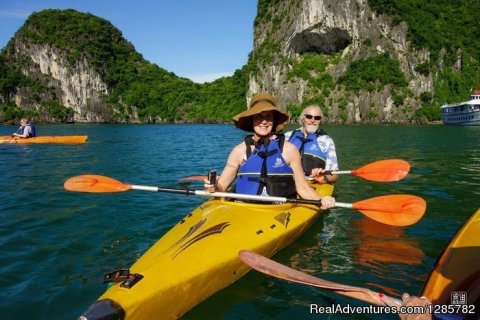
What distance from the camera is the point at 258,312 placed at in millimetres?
3646

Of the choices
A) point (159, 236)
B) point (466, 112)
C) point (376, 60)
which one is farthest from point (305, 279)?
point (376, 60)

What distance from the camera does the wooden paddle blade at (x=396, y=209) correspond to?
4.66 m

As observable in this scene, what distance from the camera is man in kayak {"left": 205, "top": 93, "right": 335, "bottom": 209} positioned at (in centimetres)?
480

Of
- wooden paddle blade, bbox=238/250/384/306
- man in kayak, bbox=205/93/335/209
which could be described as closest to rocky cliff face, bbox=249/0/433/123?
man in kayak, bbox=205/93/335/209

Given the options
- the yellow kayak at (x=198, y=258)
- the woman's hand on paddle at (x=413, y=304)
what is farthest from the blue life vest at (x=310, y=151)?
the woman's hand on paddle at (x=413, y=304)

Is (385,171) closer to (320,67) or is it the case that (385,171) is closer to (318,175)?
(318,175)

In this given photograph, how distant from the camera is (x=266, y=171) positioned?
493cm

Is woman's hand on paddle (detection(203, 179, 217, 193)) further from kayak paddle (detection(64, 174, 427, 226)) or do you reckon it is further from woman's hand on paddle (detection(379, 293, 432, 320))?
woman's hand on paddle (detection(379, 293, 432, 320))

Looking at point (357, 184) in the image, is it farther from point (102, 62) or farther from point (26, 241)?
point (102, 62)

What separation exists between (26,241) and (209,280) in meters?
3.27

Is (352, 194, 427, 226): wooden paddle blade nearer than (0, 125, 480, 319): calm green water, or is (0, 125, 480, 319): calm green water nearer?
(0, 125, 480, 319): calm green water

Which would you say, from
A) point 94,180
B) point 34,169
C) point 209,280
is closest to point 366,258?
point 209,280

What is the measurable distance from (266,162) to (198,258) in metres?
1.65

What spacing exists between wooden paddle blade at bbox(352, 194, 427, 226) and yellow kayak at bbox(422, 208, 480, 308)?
1.03m
